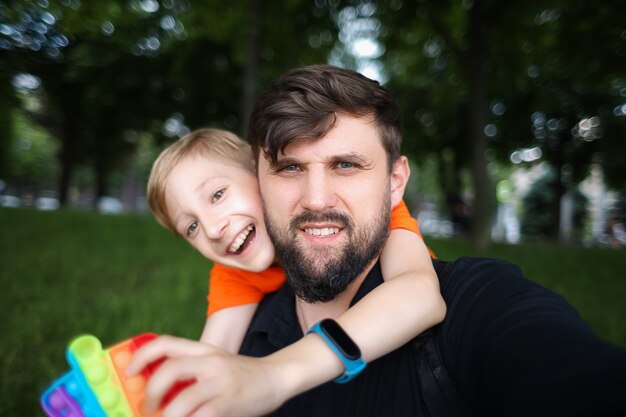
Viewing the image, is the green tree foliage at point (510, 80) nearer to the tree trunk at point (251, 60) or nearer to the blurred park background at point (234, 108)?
the blurred park background at point (234, 108)

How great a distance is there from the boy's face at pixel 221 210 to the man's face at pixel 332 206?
0.40 metres

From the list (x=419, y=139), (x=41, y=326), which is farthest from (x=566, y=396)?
(x=419, y=139)

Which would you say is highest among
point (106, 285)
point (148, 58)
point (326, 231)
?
point (148, 58)

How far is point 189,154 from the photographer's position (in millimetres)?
2148

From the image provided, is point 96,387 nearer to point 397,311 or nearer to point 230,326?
point 397,311

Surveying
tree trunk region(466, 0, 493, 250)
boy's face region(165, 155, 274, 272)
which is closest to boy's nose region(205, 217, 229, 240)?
boy's face region(165, 155, 274, 272)

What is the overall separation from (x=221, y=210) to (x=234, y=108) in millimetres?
14495

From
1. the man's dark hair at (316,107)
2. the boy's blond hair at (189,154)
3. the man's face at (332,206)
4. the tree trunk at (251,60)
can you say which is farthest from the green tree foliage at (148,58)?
the man's face at (332,206)

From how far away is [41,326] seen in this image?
4.16 metres

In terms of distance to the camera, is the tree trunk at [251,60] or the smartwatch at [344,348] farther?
the tree trunk at [251,60]

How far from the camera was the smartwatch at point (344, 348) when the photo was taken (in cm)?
106

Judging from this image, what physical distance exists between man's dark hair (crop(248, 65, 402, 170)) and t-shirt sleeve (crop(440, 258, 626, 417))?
635 millimetres

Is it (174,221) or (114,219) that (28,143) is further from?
(174,221)

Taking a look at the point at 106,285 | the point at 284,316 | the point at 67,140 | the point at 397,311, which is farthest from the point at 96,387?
the point at 67,140
